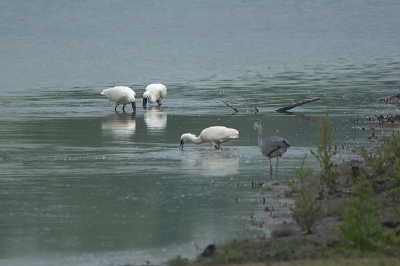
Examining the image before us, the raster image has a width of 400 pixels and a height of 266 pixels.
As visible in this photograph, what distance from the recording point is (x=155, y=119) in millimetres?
24031

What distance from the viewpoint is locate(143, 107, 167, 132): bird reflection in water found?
71.2 ft

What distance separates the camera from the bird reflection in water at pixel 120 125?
20.5m

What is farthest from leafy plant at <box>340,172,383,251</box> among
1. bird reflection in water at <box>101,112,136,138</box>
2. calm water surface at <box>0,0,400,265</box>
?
bird reflection in water at <box>101,112,136,138</box>

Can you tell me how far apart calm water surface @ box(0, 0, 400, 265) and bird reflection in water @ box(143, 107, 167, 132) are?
113 millimetres

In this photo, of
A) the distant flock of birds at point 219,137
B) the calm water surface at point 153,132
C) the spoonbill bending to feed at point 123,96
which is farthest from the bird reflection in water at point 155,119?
the distant flock of birds at point 219,137

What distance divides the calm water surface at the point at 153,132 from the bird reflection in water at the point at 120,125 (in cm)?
3

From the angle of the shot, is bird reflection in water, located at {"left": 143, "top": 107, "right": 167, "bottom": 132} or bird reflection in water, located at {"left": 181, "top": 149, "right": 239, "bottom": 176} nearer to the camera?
bird reflection in water, located at {"left": 181, "top": 149, "right": 239, "bottom": 176}

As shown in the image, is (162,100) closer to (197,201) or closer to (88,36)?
(197,201)

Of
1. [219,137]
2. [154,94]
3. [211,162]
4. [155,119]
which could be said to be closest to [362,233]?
[211,162]

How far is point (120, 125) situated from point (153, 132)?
2090 millimetres

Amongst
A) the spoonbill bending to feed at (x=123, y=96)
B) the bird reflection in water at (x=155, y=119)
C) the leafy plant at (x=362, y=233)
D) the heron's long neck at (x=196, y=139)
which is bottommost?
the leafy plant at (x=362, y=233)

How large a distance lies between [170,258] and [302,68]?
122ft

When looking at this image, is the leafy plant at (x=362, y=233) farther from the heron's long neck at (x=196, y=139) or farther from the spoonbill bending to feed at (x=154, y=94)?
the spoonbill bending to feed at (x=154, y=94)

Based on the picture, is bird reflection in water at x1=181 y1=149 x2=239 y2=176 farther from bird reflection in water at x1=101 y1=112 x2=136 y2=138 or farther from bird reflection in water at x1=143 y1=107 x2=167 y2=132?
bird reflection in water at x1=143 y1=107 x2=167 y2=132
